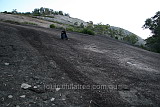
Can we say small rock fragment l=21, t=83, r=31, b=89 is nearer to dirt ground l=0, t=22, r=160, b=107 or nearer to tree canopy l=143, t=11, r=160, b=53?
dirt ground l=0, t=22, r=160, b=107

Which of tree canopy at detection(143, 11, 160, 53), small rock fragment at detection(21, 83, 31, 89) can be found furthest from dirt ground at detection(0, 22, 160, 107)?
tree canopy at detection(143, 11, 160, 53)

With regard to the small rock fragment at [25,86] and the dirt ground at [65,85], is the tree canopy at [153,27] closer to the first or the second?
the dirt ground at [65,85]

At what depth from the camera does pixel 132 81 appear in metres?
5.59

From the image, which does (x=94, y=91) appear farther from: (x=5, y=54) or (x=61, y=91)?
(x=5, y=54)

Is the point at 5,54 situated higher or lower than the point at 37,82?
higher

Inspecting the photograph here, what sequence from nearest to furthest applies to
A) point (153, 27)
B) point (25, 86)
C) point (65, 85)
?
point (25, 86) → point (65, 85) → point (153, 27)

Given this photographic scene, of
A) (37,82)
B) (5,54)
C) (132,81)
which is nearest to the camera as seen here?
(37,82)

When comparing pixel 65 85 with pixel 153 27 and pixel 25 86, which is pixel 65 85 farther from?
pixel 153 27

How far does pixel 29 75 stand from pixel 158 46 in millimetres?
24641

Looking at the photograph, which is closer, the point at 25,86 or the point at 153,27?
the point at 25,86

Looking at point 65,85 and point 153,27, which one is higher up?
point 153,27

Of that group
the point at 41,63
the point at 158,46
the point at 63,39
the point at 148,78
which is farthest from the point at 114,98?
the point at 158,46

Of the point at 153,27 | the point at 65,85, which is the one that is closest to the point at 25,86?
the point at 65,85

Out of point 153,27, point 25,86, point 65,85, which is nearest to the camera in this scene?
point 25,86
